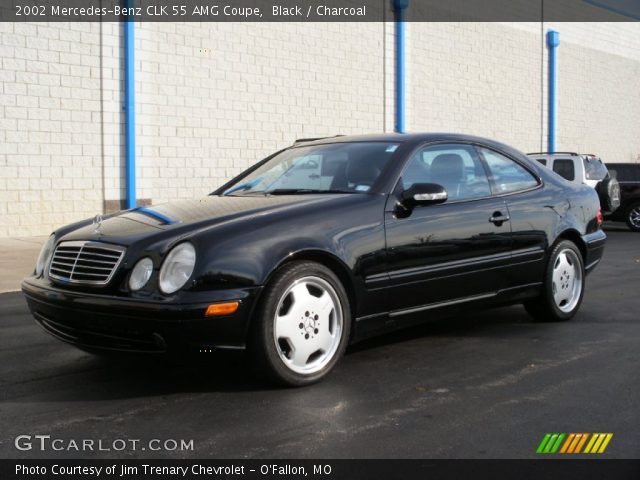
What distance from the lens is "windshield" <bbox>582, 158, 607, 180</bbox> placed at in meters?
16.7

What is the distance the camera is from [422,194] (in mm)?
5031

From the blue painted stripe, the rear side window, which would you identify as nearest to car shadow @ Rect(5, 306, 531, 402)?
the blue painted stripe

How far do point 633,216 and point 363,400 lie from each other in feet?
50.7

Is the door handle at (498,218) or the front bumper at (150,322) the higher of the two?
the door handle at (498,218)

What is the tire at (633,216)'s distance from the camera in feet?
59.3

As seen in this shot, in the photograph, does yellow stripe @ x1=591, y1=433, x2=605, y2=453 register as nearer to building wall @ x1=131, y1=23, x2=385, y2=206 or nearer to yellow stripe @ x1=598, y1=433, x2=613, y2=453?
yellow stripe @ x1=598, y1=433, x2=613, y2=453

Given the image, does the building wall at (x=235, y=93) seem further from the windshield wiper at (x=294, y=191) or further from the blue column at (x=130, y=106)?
the windshield wiper at (x=294, y=191)

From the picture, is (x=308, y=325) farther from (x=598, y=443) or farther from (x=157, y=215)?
(x=598, y=443)

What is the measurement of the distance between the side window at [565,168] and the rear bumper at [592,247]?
395 inches

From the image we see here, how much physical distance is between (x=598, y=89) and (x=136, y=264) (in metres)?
28.0

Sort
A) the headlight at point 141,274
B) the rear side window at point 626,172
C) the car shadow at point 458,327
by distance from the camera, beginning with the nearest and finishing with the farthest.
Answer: the headlight at point 141,274 → the car shadow at point 458,327 → the rear side window at point 626,172

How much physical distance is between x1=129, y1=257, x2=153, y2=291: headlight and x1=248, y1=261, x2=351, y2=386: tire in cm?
60

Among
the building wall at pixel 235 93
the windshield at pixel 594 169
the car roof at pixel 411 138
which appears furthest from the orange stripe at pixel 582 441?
the windshield at pixel 594 169
